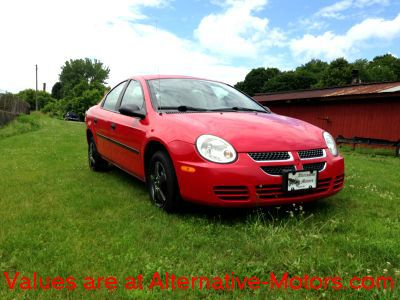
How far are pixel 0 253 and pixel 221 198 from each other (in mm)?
1711

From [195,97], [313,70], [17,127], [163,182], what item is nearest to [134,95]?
[195,97]

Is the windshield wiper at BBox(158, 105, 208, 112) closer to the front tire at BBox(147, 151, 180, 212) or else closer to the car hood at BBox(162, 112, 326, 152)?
the car hood at BBox(162, 112, 326, 152)

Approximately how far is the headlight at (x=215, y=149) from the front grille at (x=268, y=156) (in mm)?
171

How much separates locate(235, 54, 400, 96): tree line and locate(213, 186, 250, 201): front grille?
5236 cm

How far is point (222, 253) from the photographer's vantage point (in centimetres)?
283

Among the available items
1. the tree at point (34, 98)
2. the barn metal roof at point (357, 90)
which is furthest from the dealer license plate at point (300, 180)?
the tree at point (34, 98)

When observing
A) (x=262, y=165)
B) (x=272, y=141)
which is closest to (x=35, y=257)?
(x=262, y=165)

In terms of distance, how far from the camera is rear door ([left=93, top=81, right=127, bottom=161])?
202 inches

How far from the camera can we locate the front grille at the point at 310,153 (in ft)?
11.3

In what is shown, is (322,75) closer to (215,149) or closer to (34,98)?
(215,149)

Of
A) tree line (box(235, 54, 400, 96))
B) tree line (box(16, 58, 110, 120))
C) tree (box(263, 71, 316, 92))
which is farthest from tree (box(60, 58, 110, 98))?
tree (box(263, 71, 316, 92))

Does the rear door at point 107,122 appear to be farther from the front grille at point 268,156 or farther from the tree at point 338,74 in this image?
the tree at point 338,74

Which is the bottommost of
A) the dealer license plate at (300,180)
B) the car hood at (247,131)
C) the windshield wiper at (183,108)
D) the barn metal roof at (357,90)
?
the dealer license plate at (300,180)

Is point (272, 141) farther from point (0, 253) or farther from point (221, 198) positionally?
point (0, 253)
